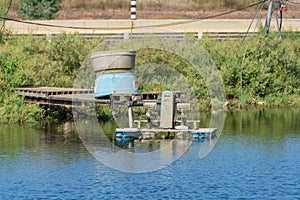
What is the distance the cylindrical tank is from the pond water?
193cm

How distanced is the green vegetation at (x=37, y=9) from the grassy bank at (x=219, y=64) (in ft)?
61.5

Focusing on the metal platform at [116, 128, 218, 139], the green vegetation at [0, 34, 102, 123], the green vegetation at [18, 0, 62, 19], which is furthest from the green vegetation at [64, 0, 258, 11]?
the metal platform at [116, 128, 218, 139]

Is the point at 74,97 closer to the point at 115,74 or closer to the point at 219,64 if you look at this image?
the point at 115,74

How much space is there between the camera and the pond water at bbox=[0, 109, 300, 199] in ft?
63.9

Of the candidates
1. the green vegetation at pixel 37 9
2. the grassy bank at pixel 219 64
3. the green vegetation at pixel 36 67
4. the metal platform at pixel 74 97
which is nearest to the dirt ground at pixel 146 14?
the green vegetation at pixel 37 9

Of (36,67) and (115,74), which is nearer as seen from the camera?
(115,74)

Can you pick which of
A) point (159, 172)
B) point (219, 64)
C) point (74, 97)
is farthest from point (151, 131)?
point (219, 64)

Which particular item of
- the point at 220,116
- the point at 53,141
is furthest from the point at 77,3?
the point at 53,141

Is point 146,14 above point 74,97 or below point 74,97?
above

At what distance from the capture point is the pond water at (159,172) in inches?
767

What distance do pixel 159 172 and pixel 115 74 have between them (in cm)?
721

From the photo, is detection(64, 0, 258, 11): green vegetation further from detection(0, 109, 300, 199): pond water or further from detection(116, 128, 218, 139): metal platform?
detection(116, 128, 218, 139): metal platform

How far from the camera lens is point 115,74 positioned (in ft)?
93.2

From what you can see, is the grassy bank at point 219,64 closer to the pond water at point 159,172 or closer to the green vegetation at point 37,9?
the pond water at point 159,172
